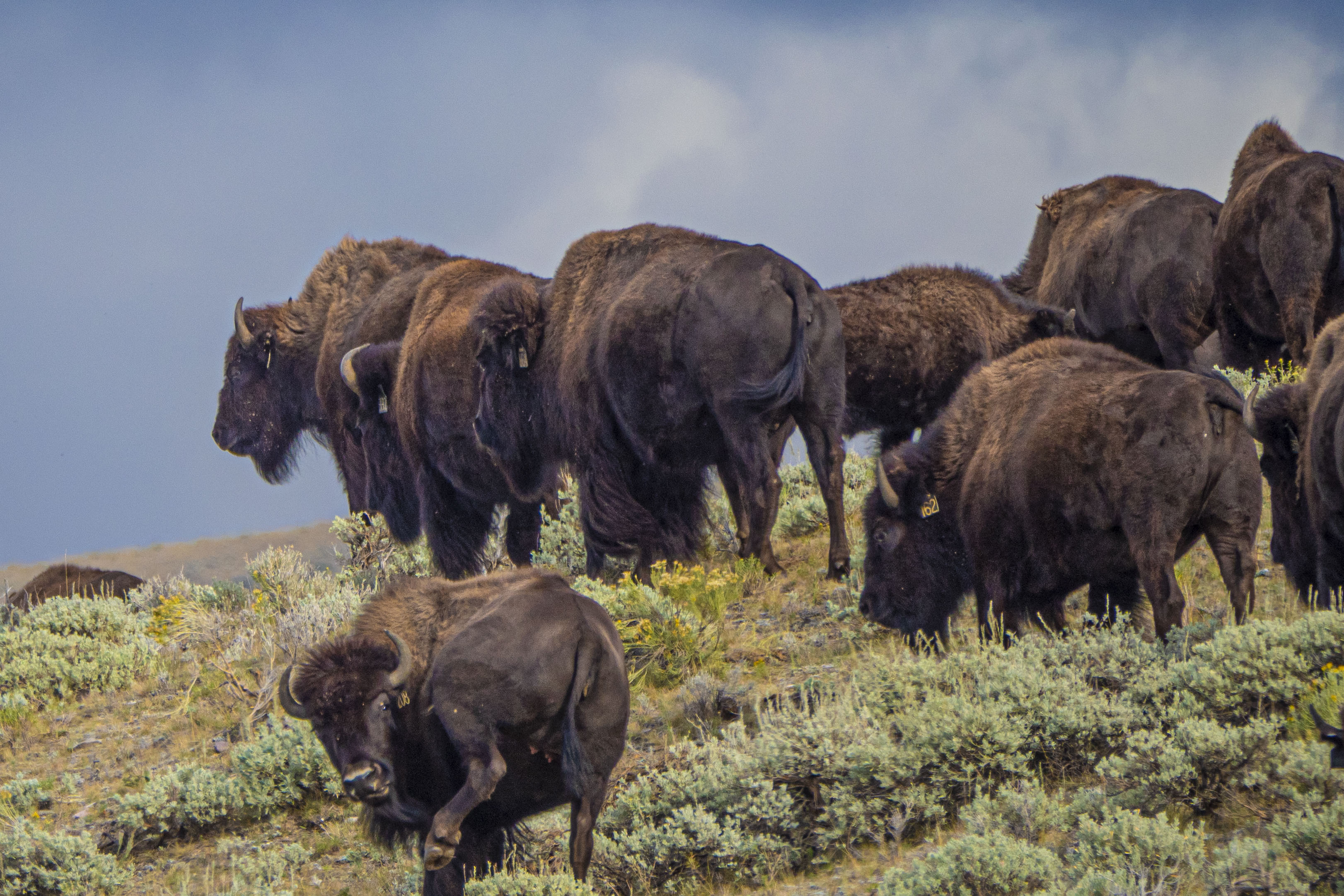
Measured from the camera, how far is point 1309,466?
240 inches

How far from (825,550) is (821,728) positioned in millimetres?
4260

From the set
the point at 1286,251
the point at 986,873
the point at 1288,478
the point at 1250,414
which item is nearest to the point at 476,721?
the point at 986,873

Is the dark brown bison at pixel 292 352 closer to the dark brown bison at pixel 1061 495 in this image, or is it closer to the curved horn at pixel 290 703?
Answer: the dark brown bison at pixel 1061 495

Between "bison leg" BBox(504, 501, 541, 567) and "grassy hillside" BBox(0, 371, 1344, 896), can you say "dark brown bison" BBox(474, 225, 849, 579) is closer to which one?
"grassy hillside" BBox(0, 371, 1344, 896)

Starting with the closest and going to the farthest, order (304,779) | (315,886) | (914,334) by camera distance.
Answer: (315,886) < (304,779) < (914,334)

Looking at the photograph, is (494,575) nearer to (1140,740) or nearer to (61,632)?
(1140,740)

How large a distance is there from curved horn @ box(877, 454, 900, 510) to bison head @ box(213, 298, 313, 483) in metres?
8.19

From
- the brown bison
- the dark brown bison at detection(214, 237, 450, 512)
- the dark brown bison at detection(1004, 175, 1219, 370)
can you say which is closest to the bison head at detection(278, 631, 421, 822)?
the brown bison

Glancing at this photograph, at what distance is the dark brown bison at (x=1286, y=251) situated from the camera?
1085 cm

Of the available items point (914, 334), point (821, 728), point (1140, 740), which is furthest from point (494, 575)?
point (914, 334)

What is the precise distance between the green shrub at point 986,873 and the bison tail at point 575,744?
3.72 ft

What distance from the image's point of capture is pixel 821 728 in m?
5.42

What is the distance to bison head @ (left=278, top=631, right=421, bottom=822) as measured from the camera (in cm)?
454

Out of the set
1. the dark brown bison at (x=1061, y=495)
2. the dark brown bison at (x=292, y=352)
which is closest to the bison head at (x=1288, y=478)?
the dark brown bison at (x=1061, y=495)
